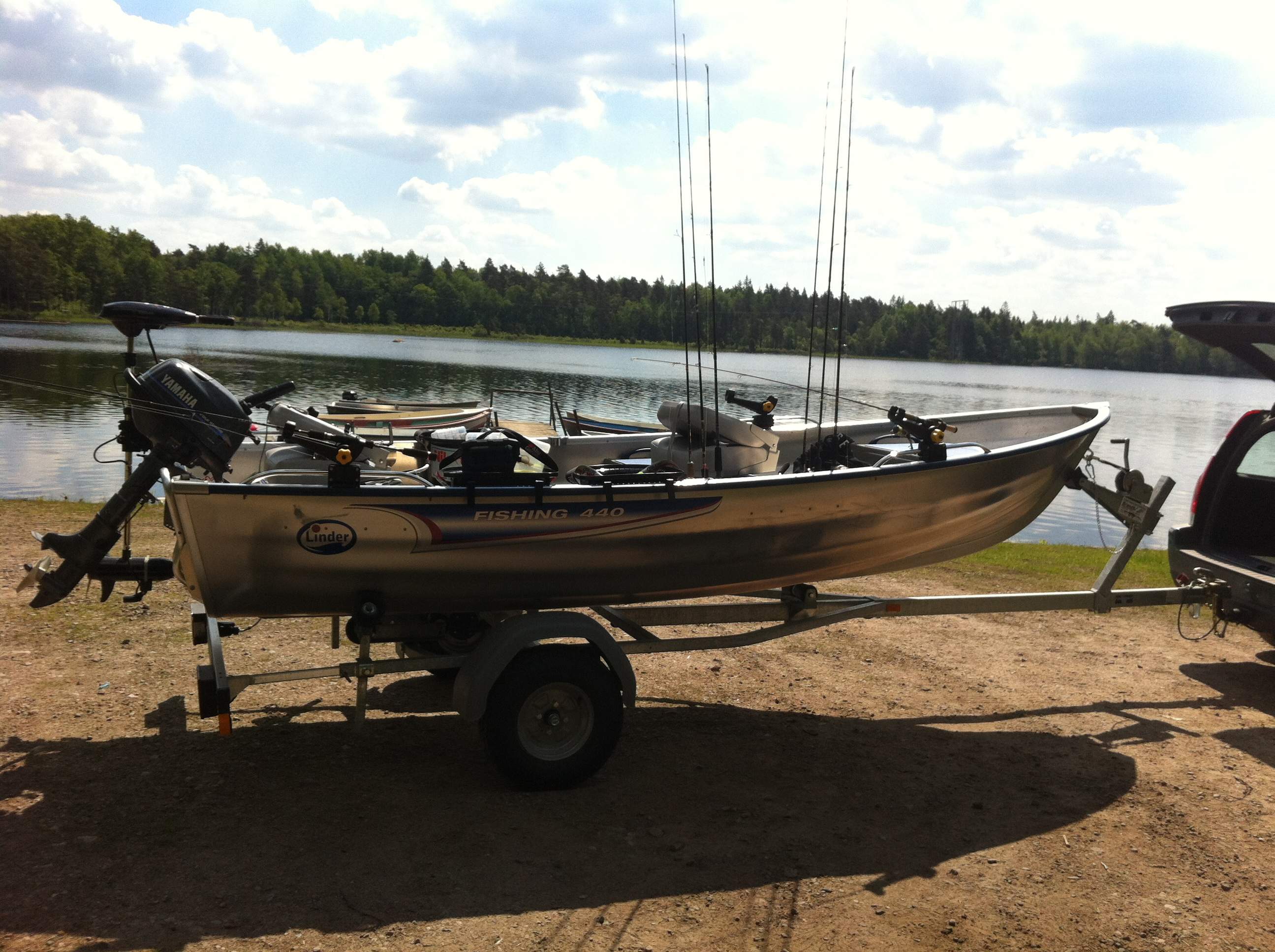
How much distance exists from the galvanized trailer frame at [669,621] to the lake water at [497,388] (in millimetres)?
1828

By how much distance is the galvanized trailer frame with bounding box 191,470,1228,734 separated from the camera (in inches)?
174

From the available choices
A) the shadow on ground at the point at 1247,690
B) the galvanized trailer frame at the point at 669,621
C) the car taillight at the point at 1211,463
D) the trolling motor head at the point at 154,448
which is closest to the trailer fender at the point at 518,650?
the galvanized trailer frame at the point at 669,621

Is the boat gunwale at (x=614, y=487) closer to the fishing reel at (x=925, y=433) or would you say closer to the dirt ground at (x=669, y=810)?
the fishing reel at (x=925, y=433)

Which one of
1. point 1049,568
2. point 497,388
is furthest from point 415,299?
point 1049,568

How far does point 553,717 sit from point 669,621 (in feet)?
3.10

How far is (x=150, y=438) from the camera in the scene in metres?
4.91

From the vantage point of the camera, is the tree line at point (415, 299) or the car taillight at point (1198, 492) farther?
the tree line at point (415, 299)

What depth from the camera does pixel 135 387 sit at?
15.8ft

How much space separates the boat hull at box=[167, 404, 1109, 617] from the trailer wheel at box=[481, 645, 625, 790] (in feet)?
1.27

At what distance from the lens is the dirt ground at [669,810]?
3.58 m

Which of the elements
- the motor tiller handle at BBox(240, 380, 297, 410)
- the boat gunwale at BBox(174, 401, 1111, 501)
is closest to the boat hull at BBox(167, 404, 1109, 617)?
the boat gunwale at BBox(174, 401, 1111, 501)

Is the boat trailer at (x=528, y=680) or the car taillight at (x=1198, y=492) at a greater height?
the car taillight at (x=1198, y=492)

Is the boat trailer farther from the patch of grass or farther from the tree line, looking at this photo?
the tree line

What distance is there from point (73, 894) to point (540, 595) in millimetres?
2174
